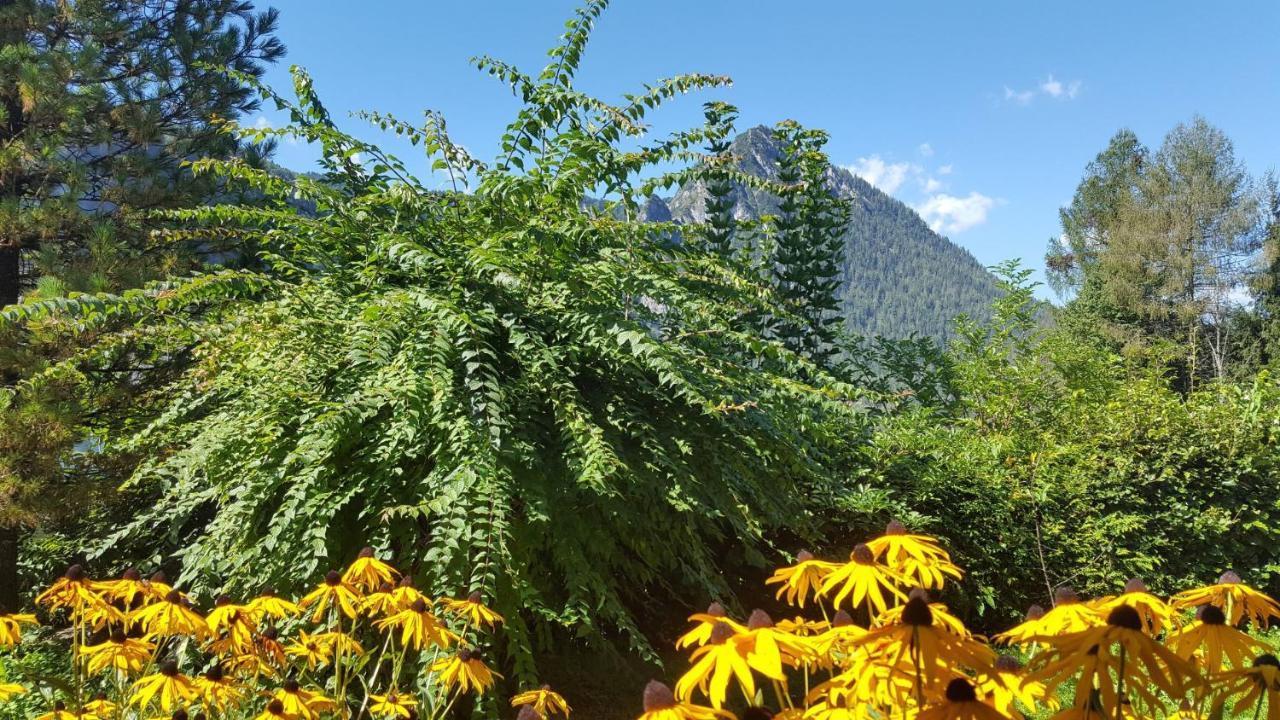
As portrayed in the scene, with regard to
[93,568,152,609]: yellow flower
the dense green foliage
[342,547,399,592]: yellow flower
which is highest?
Answer: the dense green foliage

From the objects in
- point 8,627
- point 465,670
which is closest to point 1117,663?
point 465,670

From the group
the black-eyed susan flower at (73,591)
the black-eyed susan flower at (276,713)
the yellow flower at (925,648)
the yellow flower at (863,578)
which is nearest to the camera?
the yellow flower at (925,648)

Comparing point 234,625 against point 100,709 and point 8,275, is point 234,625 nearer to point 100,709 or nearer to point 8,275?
point 100,709

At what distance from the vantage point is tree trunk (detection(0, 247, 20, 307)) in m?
4.75

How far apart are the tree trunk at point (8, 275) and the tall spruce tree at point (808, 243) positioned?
18.3ft

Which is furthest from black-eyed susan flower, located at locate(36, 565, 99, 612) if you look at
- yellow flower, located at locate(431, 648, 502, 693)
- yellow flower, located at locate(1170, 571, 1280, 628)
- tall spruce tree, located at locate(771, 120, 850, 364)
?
tall spruce tree, located at locate(771, 120, 850, 364)

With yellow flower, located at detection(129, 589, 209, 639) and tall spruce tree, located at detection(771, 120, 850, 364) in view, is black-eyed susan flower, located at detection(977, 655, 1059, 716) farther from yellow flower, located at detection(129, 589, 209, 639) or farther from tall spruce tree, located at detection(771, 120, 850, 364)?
tall spruce tree, located at detection(771, 120, 850, 364)

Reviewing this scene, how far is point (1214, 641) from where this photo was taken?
3.11 ft

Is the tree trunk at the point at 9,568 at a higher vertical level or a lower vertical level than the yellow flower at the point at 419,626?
higher

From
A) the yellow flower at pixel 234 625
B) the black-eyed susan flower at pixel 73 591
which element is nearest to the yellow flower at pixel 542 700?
the yellow flower at pixel 234 625

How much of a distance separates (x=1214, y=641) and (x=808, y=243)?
19.1 feet

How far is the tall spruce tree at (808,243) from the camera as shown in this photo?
629 cm

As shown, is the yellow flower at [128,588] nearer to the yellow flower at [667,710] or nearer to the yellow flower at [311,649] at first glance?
the yellow flower at [311,649]

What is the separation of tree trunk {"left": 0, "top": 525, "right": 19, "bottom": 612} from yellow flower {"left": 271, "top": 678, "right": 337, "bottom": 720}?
405 centimetres
